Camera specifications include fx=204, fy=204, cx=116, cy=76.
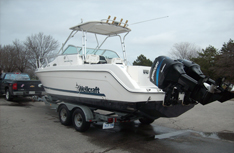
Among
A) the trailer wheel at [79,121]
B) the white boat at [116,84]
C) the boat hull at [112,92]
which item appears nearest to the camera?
the white boat at [116,84]

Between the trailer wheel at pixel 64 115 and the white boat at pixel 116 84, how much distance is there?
33cm

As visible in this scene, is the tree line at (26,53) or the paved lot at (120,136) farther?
the tree line at (26,53)

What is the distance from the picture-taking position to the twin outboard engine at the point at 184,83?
12.5 ft

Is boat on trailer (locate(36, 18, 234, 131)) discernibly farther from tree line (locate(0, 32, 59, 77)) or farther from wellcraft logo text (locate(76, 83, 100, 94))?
tree line (locate(0, 32, 59, 77))

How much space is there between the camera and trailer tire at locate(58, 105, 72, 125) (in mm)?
6266

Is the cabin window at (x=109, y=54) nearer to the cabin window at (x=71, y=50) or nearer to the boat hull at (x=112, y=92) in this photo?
the cabin window at (x=71, y=50)

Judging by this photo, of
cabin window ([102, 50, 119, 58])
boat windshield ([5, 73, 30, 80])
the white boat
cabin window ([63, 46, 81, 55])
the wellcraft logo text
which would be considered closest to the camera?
the white boat

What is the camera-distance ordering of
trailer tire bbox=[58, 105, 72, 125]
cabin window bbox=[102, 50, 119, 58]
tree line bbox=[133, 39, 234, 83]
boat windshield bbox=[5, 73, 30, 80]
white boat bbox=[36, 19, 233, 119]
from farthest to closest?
tree line bbox=[133, 39, 234, 83] → boat windshield bbox=[5, 73, 30, 80] → cabin window bbox=[102, 50, 119, 58] → trailer tire bbox=[58, 105, 72, 125] → white boat bbox=[36, 19, 233, 119]

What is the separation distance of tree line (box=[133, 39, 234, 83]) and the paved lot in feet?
33.5

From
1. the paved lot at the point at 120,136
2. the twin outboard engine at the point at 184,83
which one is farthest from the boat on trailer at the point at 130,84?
the paved lot at the point at 120,136

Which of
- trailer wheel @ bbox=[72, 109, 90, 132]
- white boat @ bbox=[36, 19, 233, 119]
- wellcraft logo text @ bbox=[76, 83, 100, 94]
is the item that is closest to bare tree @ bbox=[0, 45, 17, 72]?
white boat @ bbox=[36, 19, 233, 119]

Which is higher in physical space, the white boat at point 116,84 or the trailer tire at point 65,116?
the white boat at point 116,84

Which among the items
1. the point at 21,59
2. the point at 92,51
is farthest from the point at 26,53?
the point at 92,51

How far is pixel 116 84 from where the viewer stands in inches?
188
